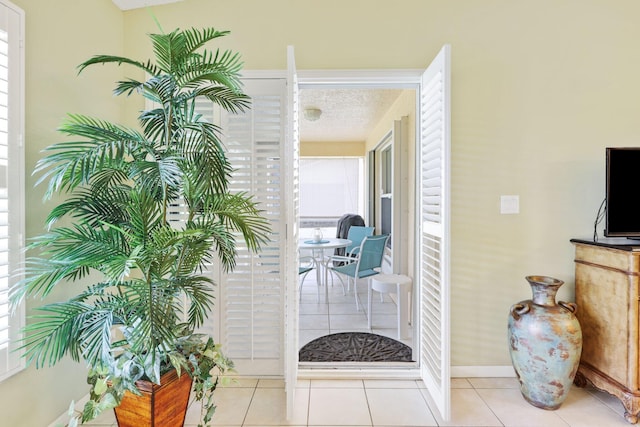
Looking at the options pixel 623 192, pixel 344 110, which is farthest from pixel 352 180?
pixel 623 192

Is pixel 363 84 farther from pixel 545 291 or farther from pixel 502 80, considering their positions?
pixel 545 291

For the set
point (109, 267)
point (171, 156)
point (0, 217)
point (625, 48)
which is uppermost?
point (625, 48)

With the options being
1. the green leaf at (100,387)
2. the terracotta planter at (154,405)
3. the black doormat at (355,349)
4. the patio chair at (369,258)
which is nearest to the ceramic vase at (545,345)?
the black doormat at (355,349)

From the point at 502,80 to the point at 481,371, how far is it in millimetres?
2021

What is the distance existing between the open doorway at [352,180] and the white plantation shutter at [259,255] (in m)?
0.30

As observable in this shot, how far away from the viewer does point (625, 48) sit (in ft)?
7.56

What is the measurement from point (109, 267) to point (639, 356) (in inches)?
105

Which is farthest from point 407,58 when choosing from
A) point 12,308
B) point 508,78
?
point 12,308

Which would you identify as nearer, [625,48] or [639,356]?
[639,356]

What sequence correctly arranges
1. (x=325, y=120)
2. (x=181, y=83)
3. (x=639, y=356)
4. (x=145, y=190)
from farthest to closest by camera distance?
(x=325, y=120) → (x=639, y=356) → (x=181, y=83) → (x=145, y=190)

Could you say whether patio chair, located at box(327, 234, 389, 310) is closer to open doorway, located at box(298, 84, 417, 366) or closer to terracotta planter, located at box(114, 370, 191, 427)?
open doorway, located at box(298, 84, 417, 366)

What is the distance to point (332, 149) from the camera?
6.78 metres

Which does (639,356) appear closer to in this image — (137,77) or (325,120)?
(137,77)

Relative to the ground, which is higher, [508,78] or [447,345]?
[508,78]
